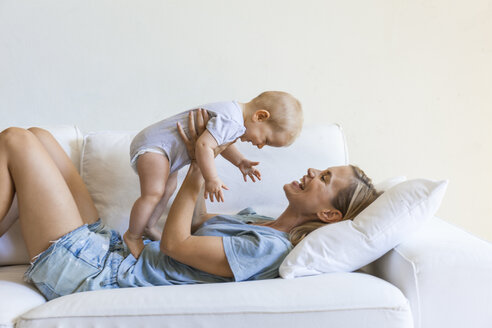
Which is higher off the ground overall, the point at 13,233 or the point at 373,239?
the point at 373,239

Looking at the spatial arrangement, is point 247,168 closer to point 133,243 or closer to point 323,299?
point 133,243

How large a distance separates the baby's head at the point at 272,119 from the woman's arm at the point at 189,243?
0.82 ft

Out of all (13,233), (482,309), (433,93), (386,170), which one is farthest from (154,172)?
(433,93)

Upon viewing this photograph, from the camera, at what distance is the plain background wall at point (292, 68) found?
2.19 metres

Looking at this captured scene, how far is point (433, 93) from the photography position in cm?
239

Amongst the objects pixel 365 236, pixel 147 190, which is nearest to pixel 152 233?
pixel 147 190

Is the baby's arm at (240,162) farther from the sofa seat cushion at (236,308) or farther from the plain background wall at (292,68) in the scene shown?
the plain background wall at (292,68)

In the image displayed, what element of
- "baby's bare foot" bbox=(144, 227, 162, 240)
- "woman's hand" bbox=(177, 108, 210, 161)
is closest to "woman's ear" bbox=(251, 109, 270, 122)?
"woman's hand" bbox=(177, 108, 210, 161)

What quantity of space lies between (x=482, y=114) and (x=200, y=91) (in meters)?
1.44

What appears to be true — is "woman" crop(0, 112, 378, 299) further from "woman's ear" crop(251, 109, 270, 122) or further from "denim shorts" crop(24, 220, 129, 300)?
"woman's ear" crop(251, 109, 270, 122)

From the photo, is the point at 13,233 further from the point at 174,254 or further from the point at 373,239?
the point at 373,239

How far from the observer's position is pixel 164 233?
1.40 meters

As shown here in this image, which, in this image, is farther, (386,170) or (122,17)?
(386,170)

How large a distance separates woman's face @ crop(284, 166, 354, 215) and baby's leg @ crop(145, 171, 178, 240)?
415mm
